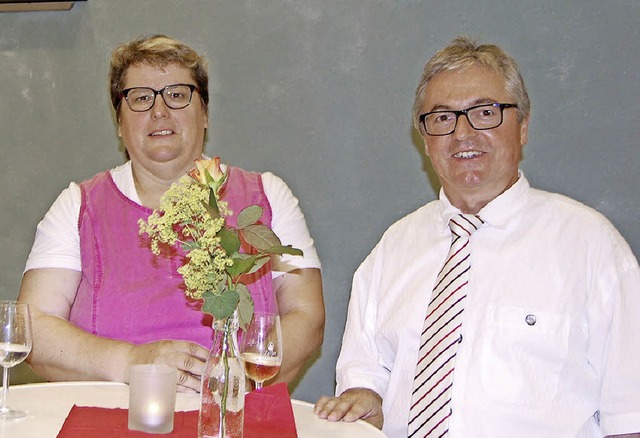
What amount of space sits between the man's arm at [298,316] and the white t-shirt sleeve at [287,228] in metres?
0.02

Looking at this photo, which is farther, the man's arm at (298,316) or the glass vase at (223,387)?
the man's arm at (298,316)

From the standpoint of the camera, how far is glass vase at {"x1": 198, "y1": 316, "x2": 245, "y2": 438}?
62.7 inches

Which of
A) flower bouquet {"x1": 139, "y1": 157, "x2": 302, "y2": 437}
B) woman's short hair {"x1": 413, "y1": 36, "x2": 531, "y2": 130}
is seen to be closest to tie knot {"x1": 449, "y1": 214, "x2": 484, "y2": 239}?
woman's short hair {"x1": 413, "y1": 36, "x2": 531, "y2": 130}

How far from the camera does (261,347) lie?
5.82 feet

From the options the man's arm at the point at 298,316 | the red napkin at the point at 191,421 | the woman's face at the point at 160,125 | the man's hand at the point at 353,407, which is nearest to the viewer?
the red napkin at the point at 191,421

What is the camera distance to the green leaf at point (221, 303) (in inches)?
60.5

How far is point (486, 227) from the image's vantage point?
2.27m

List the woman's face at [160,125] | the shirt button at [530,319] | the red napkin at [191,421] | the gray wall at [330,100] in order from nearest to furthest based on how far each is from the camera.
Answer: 1. the red napkin at [191,421]
2. the shirt button at [530,319]
3. the woman's face at [160,125]
4. the gray wall at [330,100]

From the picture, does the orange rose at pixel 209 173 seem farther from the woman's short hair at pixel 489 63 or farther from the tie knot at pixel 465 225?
the woman's short hair at pixel 489 63

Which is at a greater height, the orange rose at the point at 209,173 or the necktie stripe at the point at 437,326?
the orange rose at the point at 209,173

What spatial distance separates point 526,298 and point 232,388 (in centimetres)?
84

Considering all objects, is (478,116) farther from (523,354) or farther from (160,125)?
(160,125)

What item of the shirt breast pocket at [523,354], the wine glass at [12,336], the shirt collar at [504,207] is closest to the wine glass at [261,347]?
the wine glass at [12,336]

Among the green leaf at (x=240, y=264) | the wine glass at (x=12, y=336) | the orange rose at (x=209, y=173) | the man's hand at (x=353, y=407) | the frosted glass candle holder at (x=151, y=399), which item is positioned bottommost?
the man's hand at (x=353, y=407)
